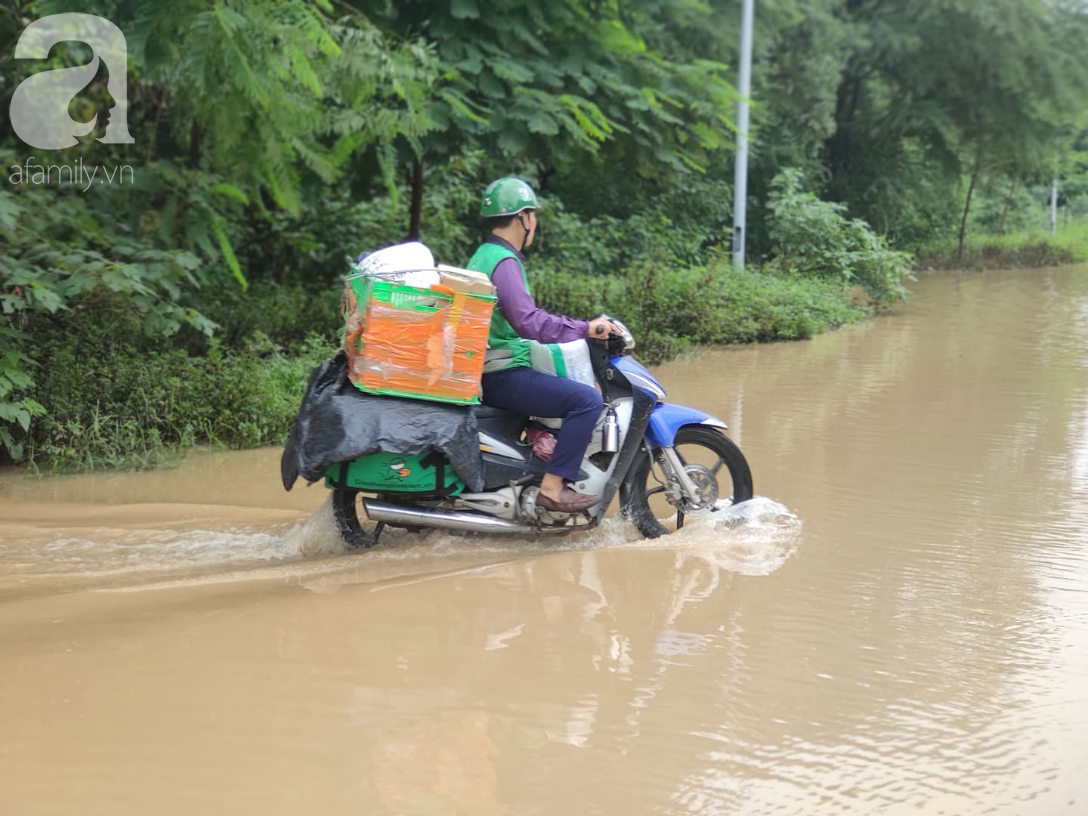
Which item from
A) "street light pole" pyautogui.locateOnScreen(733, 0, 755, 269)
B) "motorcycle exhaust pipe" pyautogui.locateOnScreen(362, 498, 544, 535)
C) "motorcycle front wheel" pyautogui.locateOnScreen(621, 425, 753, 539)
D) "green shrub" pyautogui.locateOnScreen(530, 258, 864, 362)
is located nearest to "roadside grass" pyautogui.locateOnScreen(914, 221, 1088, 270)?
"street light pole" pyautogui.locateOnScreen(733, 0, 755, 269)

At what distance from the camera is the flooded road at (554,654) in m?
3.23

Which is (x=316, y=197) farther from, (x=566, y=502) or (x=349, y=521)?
(x=566, y=502)

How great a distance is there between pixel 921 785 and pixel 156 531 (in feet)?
13.0

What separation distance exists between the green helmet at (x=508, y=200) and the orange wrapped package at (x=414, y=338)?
0.50 metres

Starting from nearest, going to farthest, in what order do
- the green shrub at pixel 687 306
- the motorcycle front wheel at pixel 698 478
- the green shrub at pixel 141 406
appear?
the motorcycle front wheel at pixel 698 478, the green shrub at pixel 141 406, the green shrub at pixel 687 306

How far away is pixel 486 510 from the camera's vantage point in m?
5.36

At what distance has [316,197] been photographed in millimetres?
10969

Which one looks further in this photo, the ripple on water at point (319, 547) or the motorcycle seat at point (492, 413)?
the motorcycle seat at point (492, 413)

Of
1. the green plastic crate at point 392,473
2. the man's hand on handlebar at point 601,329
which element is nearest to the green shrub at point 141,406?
the green plastic crate at point 392,473

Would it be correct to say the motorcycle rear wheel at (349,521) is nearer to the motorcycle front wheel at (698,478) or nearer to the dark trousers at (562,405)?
the dark trousers at (562,405)

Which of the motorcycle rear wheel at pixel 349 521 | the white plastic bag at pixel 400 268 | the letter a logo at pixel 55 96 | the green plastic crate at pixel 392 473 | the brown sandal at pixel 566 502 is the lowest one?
the motorcycle rear wheel at pixel 349 521

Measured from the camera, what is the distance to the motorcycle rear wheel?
17.7 ft

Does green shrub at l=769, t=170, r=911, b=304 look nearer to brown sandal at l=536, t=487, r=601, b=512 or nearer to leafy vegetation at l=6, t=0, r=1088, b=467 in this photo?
leafy vegetation at l=6, t=0, r=1088, b=467

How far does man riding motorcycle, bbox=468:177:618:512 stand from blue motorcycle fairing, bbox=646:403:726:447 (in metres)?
0.42
